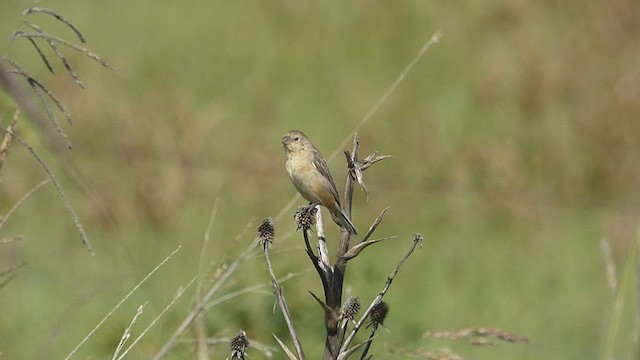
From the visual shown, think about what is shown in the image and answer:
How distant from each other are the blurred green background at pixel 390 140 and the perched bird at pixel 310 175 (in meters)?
1.33

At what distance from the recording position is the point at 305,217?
1.65 metres

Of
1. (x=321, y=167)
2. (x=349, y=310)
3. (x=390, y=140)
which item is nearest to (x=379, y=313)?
(x=349, y=310)

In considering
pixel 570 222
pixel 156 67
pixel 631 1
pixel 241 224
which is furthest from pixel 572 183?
pixel 156 67

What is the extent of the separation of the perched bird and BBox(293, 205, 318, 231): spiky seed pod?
39 centimetres

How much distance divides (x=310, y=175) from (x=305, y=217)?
0.73 m

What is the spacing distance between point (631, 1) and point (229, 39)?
1786 mm

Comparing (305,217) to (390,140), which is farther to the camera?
(390,140)

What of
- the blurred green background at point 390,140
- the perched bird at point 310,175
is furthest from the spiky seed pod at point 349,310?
the blurred green background at point 390,140

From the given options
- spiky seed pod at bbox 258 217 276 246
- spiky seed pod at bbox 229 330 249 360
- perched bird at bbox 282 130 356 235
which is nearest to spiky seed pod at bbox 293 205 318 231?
spiky seed pod at bbox 258 217 276 246

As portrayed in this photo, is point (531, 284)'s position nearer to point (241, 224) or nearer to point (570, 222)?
point (570, 222)

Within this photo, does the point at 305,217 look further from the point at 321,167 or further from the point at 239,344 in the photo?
the point at 321,167

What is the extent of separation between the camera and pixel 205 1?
5.02 m

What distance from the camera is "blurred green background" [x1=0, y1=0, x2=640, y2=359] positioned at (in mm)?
4207

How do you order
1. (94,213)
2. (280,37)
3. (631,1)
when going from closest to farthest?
(94,213), (280,37), (631,1)
